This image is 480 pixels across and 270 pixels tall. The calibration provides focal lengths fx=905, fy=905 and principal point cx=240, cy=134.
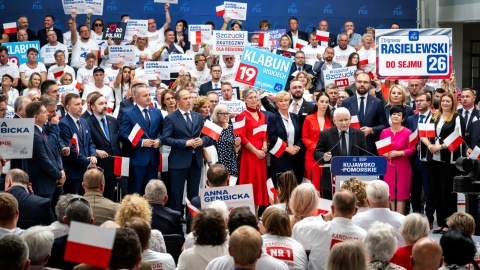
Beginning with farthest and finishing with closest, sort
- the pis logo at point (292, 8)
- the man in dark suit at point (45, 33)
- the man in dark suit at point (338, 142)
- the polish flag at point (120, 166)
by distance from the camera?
1. the pis logo at point (292, 8)
2. the man in dark suit at point (45, 33)
3. the man in dark suit at point (338, 142)
4. the polish flag at point (120, 166)

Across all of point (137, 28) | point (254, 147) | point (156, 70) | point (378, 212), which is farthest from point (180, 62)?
point (378, 212)

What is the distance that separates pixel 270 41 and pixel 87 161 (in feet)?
25.6

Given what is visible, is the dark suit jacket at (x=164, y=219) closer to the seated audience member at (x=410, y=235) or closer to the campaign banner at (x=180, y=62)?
the seated audience member at (x=410, y=235)

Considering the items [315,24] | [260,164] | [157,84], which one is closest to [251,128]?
[260,164]

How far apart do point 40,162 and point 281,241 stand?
4.22m

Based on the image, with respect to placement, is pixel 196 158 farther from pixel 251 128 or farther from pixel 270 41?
pixel 270 41

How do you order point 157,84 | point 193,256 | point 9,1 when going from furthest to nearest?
point 9,1 < point 157,84 < point 193,256

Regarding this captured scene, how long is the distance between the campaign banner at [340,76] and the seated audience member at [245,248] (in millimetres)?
9312

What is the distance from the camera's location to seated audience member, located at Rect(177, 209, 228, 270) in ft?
21.0

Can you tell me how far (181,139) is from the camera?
38.9ft

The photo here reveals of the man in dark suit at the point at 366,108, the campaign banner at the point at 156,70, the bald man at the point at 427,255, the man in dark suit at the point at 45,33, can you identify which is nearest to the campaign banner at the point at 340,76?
the man in dark suit at the point at 366,108

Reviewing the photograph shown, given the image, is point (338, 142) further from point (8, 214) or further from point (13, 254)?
point (13, 254)

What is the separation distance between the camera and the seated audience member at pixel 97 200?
8.12m

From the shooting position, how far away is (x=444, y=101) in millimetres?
11672
